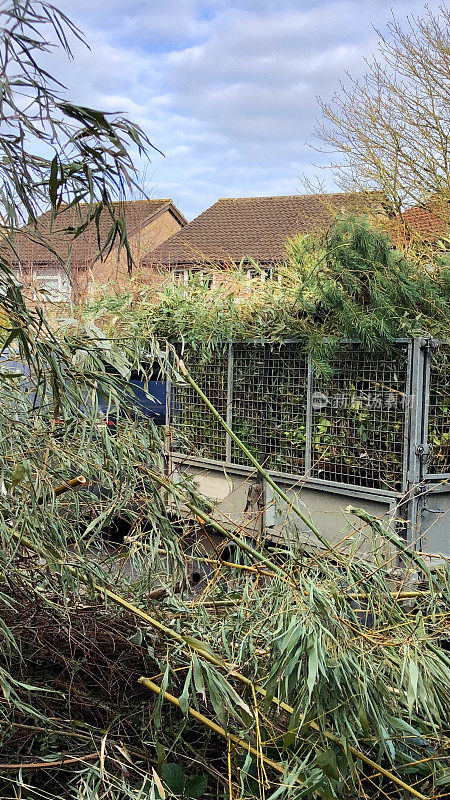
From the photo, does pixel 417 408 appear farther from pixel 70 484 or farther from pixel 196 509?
pixel 70 484

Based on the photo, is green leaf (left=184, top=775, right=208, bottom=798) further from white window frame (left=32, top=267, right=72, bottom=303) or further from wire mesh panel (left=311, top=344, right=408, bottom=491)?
wire mesh panel (left=311, top=344, right=408, bottom=491)

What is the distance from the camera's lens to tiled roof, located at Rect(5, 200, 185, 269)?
235 centimetres

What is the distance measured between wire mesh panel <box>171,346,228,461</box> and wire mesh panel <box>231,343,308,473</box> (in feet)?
0.62

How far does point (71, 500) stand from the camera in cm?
295

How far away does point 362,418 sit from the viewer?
484 cm

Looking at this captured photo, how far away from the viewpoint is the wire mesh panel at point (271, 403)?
17.7ft

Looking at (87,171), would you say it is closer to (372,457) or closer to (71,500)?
(71,500)

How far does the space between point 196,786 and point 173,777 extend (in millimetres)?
78

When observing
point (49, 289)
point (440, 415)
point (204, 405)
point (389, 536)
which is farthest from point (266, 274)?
point (389, 536)

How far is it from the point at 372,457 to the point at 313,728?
256cm

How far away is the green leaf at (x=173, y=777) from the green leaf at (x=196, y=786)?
0.02 metres

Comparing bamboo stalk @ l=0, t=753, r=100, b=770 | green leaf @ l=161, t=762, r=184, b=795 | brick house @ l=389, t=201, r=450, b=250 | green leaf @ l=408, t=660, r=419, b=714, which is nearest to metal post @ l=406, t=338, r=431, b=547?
green leaf @ l=408, t=660, r=419, b=714

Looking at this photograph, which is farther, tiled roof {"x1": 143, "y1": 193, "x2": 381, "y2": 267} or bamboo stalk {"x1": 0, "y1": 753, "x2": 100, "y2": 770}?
tiled roof {"x1": 143, "y1": 193, "x2": 381, "y2": 267}

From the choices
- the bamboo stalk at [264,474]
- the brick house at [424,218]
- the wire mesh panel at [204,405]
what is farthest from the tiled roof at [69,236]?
the brick house at [424,218]
